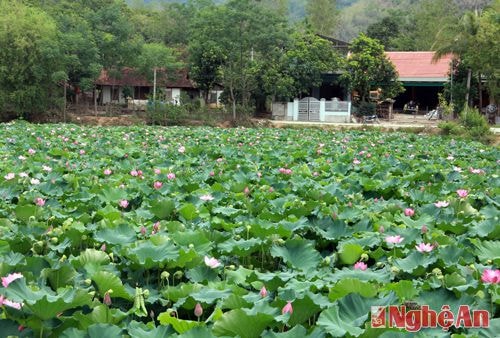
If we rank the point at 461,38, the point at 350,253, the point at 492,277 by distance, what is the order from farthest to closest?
1. the point at 461,38
2. the point at 350,253
3. the point at 492,277

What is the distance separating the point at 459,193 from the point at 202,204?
80.6 inches

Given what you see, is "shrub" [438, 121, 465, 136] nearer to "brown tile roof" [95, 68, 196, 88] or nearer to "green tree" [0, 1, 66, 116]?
"brown tile roof" [95, 68, 196, 88]

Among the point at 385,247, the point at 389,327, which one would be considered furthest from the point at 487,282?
the point at 385,247

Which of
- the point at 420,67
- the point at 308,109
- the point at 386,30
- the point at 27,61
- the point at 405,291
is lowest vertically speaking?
the point at 405,291

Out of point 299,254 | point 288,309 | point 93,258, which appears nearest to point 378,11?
point 299,254

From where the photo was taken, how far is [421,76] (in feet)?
107

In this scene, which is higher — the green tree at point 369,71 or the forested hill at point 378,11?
the forested hill at point 378,11

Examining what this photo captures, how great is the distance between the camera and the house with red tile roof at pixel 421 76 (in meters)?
32.7

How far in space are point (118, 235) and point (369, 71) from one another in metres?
28.1

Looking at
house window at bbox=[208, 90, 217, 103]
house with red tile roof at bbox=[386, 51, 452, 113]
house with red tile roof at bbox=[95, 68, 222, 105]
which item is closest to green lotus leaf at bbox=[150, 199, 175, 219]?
house with red tile roof at bbox=[95, 68, 222, 105]

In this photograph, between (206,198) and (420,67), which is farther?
(420,67)

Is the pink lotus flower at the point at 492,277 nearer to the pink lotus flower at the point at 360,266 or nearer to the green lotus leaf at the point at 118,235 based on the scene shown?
the pink lotus flower at the point at 360,266

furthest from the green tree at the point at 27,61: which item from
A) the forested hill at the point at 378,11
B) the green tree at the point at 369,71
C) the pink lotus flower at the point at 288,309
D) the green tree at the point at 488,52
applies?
the pink lotus flower at the point at 288,309

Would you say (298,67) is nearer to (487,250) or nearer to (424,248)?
(487,250)
